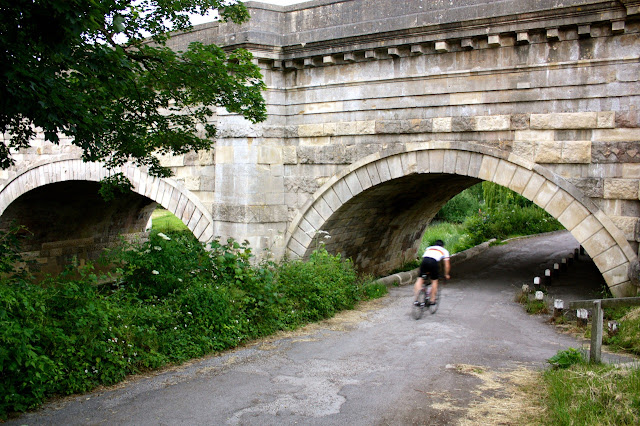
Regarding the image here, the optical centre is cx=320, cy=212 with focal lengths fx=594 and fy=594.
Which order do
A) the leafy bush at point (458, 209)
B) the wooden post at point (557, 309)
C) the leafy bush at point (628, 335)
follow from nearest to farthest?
the leafy bush at point (628, 335) → the wooden post at point (557, 309) → the leafy bush at point (458, 209)

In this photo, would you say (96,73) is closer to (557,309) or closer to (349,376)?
(349,376)

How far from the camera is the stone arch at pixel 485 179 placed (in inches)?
304

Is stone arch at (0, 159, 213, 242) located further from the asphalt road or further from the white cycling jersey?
the white cycling jersey

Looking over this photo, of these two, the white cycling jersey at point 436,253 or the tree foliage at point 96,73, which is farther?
the white cycling jersey at point 436,253

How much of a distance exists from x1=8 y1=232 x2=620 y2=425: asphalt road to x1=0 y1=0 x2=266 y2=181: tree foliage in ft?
7.27

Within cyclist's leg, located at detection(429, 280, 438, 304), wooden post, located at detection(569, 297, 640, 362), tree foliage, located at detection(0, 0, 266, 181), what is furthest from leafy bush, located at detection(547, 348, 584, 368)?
tree foliage, located at detection(0, 0, 266, 181)

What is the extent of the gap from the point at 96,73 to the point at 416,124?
5243 millimetres

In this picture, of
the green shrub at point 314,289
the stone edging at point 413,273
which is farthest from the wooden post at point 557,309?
the stone edging at point 413,273

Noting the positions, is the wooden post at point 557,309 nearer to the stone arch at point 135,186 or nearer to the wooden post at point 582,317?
the wooden post at point 582,317

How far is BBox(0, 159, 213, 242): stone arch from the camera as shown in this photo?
11.1 metres

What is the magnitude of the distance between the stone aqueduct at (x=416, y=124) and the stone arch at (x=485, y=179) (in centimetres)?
2

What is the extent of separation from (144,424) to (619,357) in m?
4.55

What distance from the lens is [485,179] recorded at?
8695 mm

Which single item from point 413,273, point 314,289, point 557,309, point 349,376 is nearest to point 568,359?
point 349,376
